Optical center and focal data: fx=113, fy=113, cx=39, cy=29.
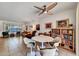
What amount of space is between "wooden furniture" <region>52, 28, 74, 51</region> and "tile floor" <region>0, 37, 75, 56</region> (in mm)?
92

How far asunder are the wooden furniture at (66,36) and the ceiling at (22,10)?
333 millimetres

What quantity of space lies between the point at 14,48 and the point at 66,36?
36.0 inches

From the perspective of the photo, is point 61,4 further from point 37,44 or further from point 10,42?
point 10,42

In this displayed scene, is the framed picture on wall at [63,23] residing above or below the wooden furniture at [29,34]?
above

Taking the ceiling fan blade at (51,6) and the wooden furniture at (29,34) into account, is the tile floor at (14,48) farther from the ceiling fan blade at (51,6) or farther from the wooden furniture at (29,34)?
the ceiling fan blade at (51,6)

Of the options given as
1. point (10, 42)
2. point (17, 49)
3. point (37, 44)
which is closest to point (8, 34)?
point (10, 42)

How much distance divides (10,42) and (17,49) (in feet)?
0.55

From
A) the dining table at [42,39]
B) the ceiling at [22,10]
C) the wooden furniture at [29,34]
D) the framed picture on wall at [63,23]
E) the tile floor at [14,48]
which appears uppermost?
the ceiling at [22,10]

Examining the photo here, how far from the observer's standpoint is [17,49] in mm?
1932

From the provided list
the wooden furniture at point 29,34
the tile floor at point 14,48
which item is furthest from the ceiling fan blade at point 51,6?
the tile floor at point 14,48

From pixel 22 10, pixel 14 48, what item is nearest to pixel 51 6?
pixel 22 10

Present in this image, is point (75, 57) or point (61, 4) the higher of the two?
point (61, 4)

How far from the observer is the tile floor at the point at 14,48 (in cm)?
192

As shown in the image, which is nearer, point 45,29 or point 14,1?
point 14,1
